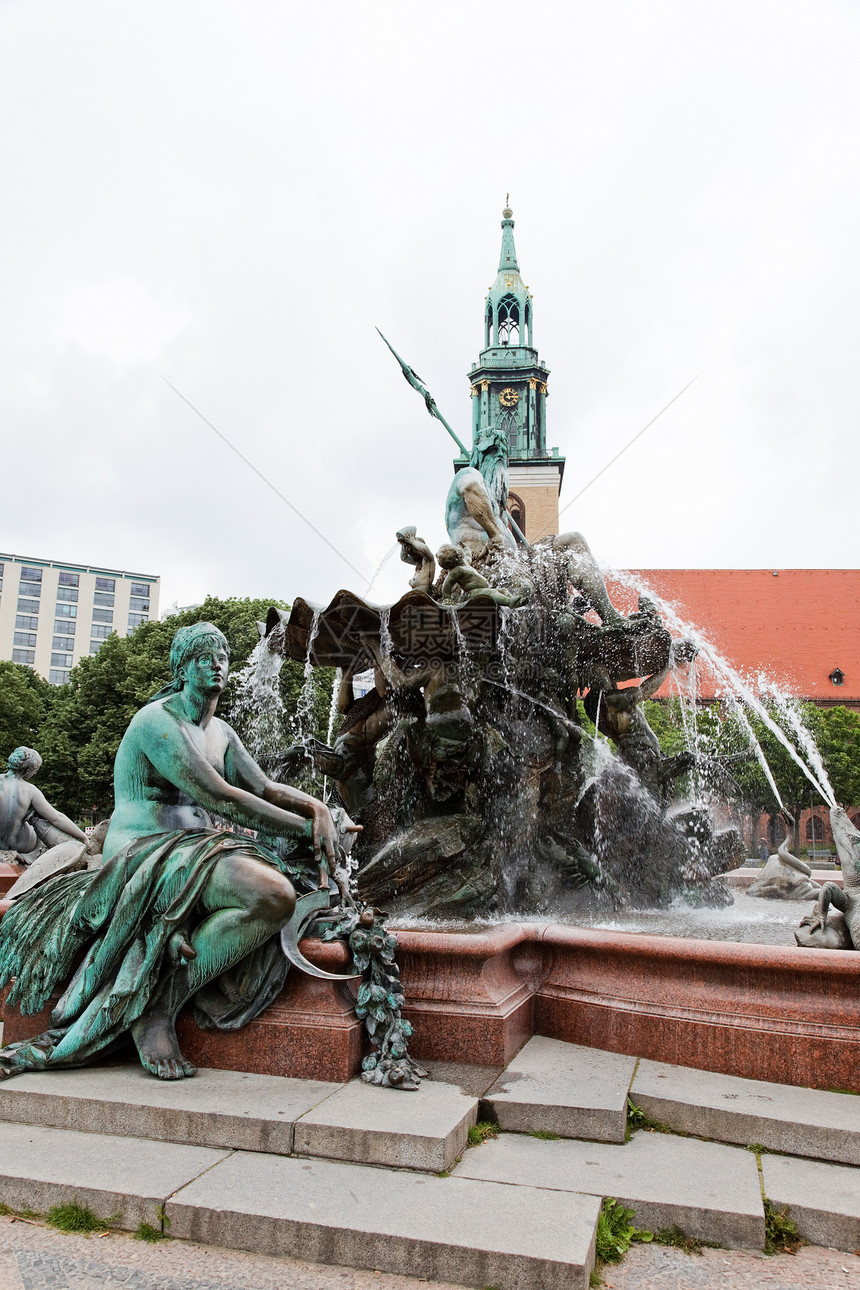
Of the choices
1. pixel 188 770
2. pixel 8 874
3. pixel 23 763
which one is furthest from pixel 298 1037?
pixel 23 763

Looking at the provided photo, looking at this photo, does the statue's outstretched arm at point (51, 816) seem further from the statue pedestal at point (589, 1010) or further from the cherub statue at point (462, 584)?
the statue pedestal at point (589, 1010)

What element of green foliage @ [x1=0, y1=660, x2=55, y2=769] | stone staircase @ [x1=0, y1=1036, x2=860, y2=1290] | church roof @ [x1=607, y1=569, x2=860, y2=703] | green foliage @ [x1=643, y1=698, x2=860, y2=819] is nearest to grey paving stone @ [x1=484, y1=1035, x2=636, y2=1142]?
stone staircase @ [x1=0, y1=1036, x2=860, y2=1290]

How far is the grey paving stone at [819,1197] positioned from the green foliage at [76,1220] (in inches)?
89.0

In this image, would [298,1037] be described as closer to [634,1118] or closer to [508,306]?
[634,1118]

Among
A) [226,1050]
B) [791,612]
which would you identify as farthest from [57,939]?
[791,612]

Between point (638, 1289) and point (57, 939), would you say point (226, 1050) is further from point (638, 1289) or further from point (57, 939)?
point (638, 1289)

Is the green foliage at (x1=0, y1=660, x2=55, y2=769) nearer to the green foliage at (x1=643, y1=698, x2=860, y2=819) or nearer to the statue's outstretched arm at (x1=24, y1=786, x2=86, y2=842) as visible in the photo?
the green foliage at (x1=643, y1=698, x2=860, y2=819)

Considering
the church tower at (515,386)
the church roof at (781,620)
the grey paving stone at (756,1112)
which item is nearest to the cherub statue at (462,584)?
the grey paving stone at (756,1112)

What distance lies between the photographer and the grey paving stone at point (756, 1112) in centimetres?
353

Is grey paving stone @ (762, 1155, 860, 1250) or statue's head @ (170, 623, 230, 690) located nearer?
grey paving stone @ (762, 1155, 860, 1250)

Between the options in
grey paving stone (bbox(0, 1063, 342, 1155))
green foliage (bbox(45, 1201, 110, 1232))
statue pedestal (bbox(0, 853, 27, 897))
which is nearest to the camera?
green foliage (bbox(45, 1201, 110, 1232))

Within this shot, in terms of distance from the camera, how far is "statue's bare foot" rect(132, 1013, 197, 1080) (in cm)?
380

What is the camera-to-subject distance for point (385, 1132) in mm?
3260

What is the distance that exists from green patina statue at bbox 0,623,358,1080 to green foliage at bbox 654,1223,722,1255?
1780 millimetres
